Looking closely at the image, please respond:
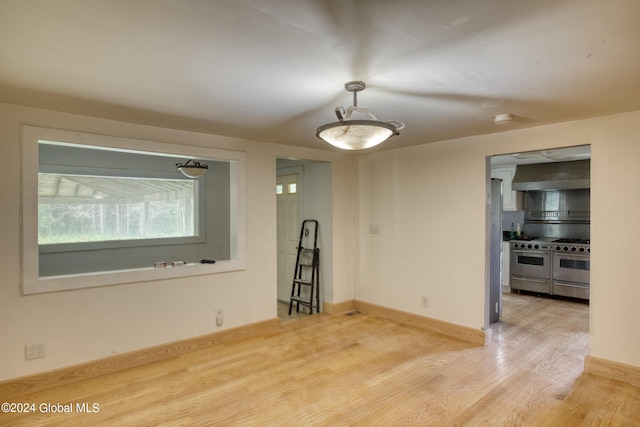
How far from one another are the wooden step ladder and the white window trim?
1361 millimetres

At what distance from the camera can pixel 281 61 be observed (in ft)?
6.42

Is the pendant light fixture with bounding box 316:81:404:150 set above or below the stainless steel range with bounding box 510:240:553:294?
above

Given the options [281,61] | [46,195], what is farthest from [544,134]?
[46,195]

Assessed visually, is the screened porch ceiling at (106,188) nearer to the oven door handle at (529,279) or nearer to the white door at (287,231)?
the white door at (287,231)

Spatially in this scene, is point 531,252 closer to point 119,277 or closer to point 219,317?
point 219,317

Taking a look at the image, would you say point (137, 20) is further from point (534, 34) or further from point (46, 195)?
point (46, 195)

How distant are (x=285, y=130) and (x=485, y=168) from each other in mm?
2207

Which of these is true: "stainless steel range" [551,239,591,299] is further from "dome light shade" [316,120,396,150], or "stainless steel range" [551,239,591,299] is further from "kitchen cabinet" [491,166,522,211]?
"dome light shade" [316,120,396,150]

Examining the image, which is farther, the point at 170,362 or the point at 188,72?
the point at 170,362

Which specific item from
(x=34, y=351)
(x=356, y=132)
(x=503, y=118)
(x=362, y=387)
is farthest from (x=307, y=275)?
(x=356, y=132)

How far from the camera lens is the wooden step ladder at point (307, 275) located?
5.17m

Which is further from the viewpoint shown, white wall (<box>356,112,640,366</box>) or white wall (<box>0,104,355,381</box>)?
white wall (<box>356,112,640,366</box>)

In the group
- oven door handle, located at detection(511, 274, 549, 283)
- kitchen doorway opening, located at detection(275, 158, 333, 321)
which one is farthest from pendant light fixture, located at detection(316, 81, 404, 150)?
oven door handle, located at detection(511, 274, 549, 283)

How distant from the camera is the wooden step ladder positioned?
5.17 metres
